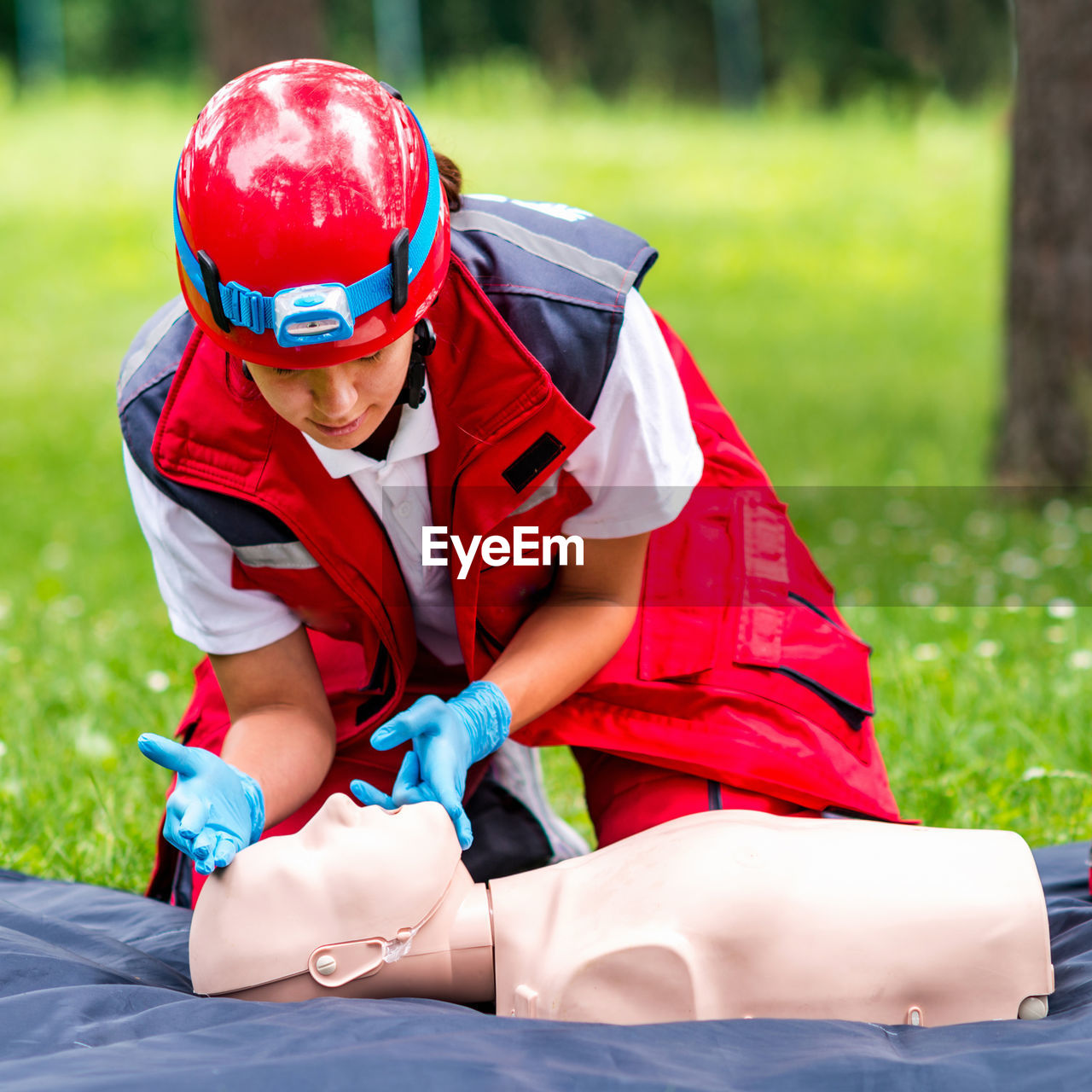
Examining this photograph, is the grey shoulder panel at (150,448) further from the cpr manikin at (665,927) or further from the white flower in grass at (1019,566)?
the white flower in grass at (1019,566)

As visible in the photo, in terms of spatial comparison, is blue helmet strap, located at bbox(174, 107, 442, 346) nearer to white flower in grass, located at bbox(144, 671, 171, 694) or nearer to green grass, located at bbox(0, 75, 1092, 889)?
green grass, located at bbox(0, 75, 1092, 889)

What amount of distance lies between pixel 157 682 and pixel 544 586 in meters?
1.47

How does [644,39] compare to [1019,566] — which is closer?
[1019,566]

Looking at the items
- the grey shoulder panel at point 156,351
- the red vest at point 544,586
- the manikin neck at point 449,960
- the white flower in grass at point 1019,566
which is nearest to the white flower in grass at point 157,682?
the red vest at point 544,586

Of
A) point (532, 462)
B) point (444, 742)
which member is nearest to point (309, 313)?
point (532, 462)

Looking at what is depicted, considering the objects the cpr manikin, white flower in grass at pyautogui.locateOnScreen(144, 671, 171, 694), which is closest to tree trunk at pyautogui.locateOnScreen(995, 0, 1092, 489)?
white flower in grass at pyautogui.locateOnScreen(144, 671, 171, 694)

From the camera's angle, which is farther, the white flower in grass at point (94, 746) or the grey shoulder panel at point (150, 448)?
the white flower in grass at point (94, 746)

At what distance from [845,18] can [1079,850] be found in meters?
18.6

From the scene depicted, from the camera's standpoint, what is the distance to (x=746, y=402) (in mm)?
7281

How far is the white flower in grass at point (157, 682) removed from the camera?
3.34 m

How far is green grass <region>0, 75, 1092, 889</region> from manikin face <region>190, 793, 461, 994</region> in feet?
2.70

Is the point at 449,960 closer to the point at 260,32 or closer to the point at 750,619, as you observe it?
the point at 750,619

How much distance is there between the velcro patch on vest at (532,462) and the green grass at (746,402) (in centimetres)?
55

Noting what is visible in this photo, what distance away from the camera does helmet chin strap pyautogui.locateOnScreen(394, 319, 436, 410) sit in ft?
6.15
